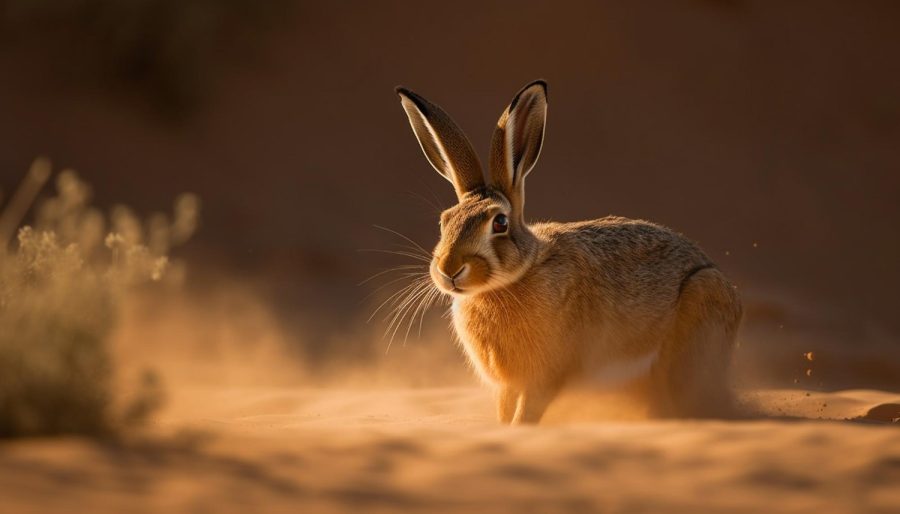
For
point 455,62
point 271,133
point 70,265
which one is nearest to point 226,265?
point 271,133

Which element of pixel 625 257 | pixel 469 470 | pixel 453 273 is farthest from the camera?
pixel 625 257

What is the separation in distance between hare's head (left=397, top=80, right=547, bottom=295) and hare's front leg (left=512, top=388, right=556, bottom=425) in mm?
619

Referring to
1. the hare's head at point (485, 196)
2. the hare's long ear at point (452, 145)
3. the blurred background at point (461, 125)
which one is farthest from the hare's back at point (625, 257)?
the blurred background at point (461, 125)

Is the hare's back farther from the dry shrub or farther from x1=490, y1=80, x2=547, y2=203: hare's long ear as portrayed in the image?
the dry shrub

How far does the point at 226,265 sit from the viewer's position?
432 inches

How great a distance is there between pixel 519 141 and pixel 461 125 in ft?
25.5

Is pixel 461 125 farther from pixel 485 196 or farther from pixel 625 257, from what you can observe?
pixel 485 196

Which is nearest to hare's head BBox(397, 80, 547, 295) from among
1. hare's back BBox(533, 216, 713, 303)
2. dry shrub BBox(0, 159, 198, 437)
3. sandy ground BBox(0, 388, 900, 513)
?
hare's back BBox(533, 216, 713, 303)

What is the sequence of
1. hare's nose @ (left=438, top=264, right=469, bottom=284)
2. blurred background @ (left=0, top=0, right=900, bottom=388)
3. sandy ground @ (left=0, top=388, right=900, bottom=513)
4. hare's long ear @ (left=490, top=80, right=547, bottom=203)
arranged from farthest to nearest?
blurred background @ (left=0, top=0, right=900, bottom=388)
hare's long ear @ (left=490, top=80, right=547, bottom=203)
hare's nose @ (left=438, top=264, right=469, bottom=284)
sandy ground @ (left=0, top=388, right=900, bottom=513)

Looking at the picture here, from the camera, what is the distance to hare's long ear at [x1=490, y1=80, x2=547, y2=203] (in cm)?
583

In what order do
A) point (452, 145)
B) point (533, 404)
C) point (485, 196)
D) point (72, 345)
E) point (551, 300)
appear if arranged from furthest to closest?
point (452, 145) → point (485, 196) → point (551, 300) → point (533, 404) → point (72, 345)

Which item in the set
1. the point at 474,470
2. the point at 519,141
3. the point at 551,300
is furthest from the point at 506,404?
the point at 474,470

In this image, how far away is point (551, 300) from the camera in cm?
570

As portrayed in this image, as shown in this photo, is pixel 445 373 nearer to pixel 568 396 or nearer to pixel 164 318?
pixel 164 318
